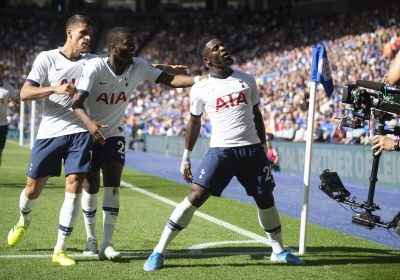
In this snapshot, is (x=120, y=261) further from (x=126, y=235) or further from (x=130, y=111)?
(x=130, y=111)

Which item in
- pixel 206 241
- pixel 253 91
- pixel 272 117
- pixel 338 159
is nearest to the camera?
pixel 253 91

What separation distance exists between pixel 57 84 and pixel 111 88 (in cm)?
53

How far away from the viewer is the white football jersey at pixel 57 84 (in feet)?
21.0

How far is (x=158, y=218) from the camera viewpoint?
9.72 meters

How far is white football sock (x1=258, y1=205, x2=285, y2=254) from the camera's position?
6.42 m

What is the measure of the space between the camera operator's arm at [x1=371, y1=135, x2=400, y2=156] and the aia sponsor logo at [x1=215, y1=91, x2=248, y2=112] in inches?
50.0

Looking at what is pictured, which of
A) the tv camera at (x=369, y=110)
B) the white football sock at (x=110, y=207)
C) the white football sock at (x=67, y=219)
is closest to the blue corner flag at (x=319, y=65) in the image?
the tv camera at (x=369, y=110)

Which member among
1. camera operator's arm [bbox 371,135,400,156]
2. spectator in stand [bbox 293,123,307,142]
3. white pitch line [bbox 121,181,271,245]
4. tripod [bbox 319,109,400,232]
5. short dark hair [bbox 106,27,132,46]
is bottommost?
white pitch line [bbox 121,181,271,245]

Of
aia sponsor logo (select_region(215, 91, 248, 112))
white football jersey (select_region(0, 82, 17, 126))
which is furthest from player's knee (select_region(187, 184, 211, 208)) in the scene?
white football jersey (select_region(0, 82, 17, 126))

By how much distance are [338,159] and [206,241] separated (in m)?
10.6

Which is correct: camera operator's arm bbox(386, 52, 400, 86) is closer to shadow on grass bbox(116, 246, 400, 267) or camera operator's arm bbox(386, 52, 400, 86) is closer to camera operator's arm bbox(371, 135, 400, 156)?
camera operator's arm bbox(371, 135, 400, 156)

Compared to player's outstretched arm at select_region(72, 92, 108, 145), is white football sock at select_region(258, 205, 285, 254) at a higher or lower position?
lower

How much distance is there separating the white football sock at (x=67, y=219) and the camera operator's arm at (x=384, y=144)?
284 centimetres

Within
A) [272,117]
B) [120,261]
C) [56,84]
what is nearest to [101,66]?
[56,84]
